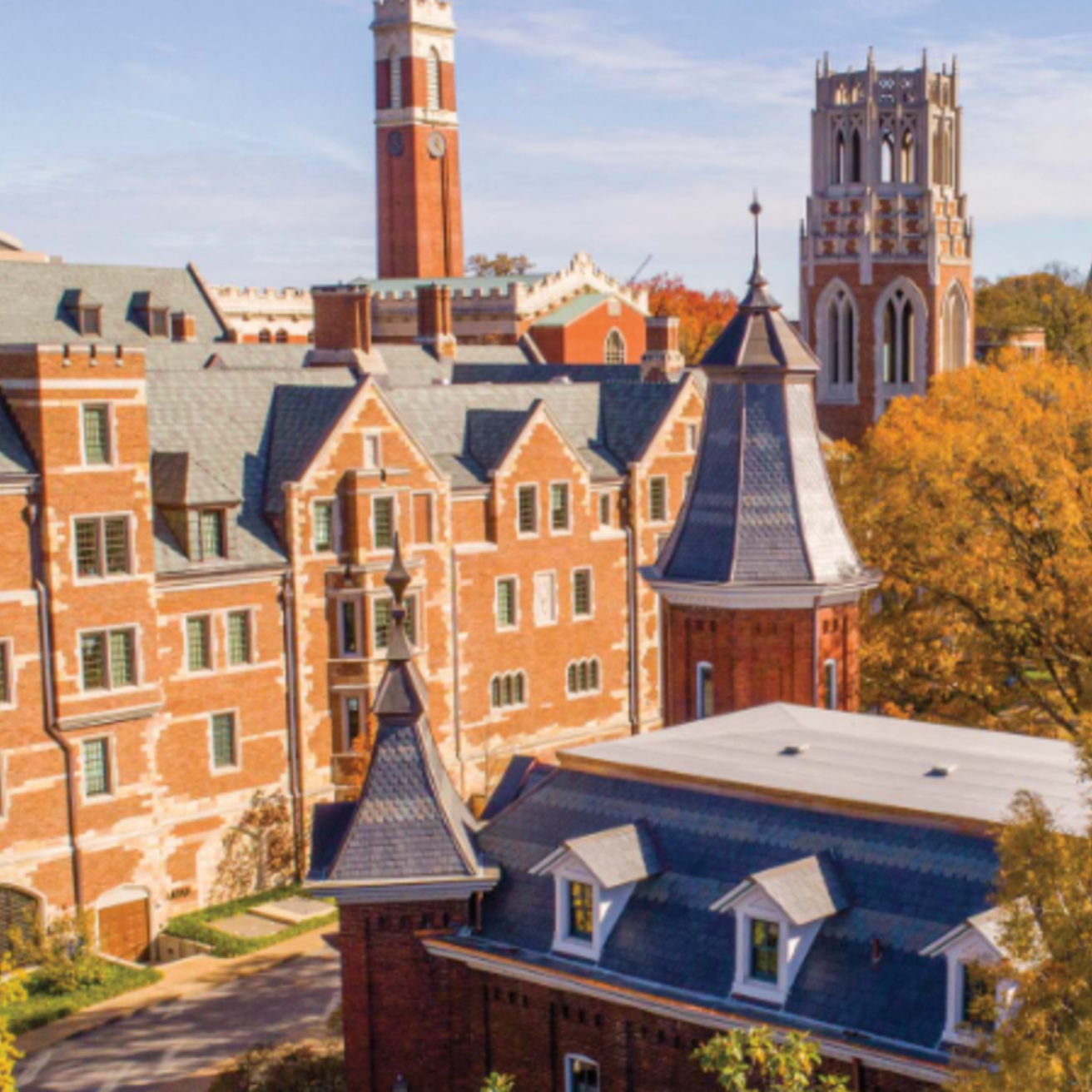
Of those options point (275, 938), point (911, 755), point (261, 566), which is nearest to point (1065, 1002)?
point (911, 755)

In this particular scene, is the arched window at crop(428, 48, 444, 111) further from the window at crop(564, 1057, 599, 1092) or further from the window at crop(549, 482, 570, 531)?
the window at crop(564, 1057, 599, 1092)

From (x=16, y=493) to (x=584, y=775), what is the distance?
58.3ft

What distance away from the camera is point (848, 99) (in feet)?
262

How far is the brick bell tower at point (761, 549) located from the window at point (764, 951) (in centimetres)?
1211

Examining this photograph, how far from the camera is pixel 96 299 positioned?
69.5 metres

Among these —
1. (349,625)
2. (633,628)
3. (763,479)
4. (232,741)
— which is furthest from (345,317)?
(763,479)

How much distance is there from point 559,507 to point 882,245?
98.7ft

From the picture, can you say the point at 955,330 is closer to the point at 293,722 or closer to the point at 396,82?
the point at 293,722

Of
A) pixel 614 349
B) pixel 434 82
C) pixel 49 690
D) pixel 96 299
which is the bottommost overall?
pixel 49 690

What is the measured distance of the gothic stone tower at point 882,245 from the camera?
252 ft

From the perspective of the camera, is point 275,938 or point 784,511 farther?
point 275,938

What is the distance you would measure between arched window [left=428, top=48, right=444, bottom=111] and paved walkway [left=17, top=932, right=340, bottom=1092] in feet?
267

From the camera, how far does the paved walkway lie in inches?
1346

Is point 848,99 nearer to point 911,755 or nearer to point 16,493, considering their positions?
point 16,493
